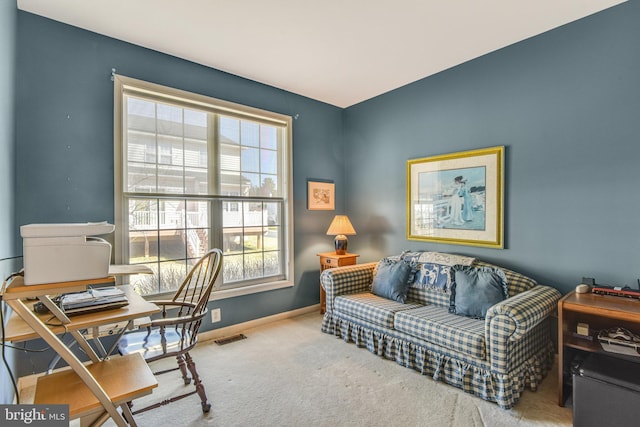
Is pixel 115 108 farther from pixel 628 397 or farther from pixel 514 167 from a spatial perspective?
pixel 628 397

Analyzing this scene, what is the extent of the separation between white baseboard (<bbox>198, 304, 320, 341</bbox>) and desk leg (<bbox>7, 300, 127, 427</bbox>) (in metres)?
1.91

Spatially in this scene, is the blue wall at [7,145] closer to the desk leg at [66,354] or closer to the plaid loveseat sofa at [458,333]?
the desk leg at [66,354]

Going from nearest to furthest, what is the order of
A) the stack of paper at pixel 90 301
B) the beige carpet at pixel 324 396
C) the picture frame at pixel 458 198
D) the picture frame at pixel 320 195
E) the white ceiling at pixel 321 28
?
the stack of paper at pixel 90 301, the beige carpet at pixel 324 396, the white ceiling at pixel 321 28, the picture frame at pixel 458 198, the picture frame at pixel 320 195

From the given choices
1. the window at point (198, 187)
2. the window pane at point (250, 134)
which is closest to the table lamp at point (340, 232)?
the window at point (198, 187)

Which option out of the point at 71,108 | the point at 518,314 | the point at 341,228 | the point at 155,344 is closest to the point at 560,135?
the point at 518,314

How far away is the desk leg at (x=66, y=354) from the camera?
3.63 feet

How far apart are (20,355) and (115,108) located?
1985 millimetres

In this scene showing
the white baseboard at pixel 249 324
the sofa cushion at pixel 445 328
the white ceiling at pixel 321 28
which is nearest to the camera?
the sofa cushion at pixel 445 328

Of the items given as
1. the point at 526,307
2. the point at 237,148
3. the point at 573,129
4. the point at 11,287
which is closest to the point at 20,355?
the point at 11,287

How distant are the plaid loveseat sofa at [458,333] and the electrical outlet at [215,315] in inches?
43.3

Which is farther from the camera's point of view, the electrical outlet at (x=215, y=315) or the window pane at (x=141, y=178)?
the electrical outlet at (x=215, y=315)

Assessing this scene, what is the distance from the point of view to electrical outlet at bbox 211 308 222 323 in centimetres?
318

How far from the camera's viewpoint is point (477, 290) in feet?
8.25

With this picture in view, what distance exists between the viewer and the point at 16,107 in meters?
2.25
